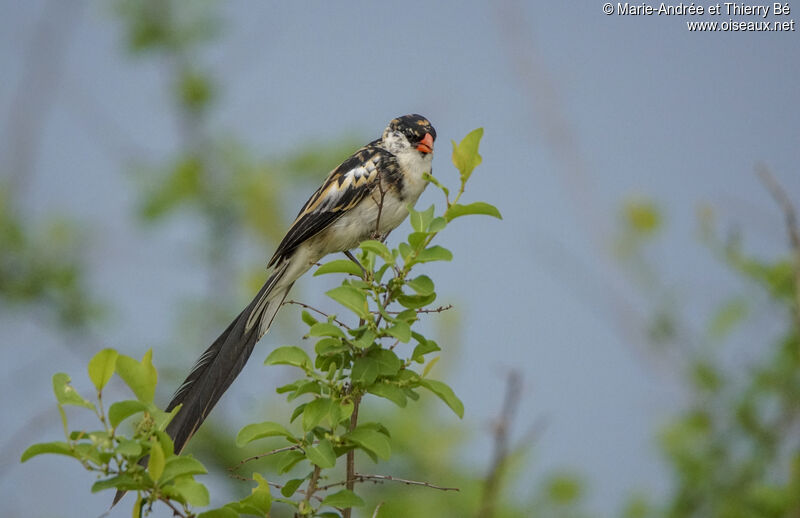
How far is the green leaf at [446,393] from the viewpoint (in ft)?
3.77

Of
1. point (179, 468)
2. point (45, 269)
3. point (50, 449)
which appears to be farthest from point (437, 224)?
point (45, 269)

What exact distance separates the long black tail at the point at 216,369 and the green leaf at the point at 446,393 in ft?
1.40

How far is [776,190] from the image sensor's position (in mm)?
1356

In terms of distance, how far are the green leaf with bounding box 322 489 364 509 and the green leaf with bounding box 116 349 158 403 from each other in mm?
265

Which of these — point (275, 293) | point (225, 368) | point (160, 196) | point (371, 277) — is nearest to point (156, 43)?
point (160, 196)

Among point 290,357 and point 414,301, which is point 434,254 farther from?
point 290,357

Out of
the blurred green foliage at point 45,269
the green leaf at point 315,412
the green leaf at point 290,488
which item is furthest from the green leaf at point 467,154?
the blurred green foliage at point 45,269

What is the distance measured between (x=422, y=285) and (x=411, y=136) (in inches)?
32.9

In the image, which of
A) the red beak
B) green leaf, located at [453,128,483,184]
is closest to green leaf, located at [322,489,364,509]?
green leaf, located at [453,128,483,184]

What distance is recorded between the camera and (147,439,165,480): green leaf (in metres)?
0.94

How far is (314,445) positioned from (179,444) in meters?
0.34

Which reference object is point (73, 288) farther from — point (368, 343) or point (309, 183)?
point (368, 343)

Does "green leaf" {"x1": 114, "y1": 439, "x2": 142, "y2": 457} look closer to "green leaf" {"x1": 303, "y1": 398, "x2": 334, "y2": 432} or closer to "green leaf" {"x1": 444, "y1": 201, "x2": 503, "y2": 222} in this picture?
"green leaf" {"x1": 303, "y1": 398, "x2": 334, "y2": 432}

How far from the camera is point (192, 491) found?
0.96 m
